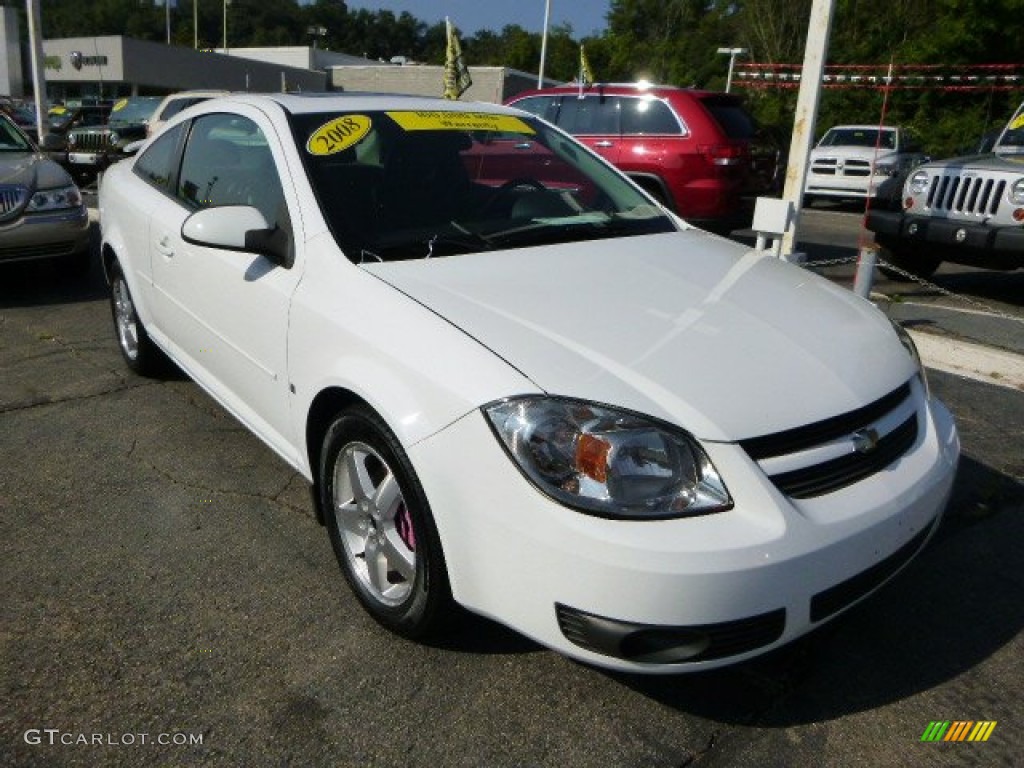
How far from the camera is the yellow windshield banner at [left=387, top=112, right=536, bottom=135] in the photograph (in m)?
3.33

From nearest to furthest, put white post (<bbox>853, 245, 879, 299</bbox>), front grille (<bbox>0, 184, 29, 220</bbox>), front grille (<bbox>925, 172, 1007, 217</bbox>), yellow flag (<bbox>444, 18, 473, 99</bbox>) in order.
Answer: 1. white post (<bbox>853, 245, 879, 299</bbox>)
2. front grille (<bbox>0, 184, 29, 220</bbox>)
3. front grille (<bbox>925, 172, 1007, 217</bbox>)
4. yellow flag (<bbox>444, 18, 473, 99</bbox>)

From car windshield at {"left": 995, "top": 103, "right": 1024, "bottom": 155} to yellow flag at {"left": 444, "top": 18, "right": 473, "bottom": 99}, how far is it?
7.70 m

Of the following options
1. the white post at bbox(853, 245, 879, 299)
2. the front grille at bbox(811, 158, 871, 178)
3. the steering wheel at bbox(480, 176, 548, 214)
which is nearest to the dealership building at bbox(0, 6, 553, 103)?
the front grille at bbox(811, 158, 871, 178)

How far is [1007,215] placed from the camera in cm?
666

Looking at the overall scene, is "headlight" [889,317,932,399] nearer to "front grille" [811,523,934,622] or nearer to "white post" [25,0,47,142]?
"front grille" [811,523,934,622]

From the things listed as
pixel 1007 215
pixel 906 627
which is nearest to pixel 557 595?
pixel 906 627

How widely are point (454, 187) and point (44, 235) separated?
15.3 ft

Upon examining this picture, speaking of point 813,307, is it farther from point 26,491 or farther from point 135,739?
point 26,491

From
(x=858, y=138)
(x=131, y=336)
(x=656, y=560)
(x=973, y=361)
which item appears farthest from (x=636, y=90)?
(x=858, y=138)

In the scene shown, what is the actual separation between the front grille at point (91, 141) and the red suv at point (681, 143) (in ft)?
31.2

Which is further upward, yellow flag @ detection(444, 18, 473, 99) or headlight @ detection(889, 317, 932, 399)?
yellow flag @ detection(444, 18, 473, 99)

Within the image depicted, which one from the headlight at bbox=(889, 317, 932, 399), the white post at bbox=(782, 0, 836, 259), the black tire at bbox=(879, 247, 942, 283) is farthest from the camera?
the black tire at bbox=(879, 247, 942, 283)

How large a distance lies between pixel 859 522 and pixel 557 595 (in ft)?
2.44

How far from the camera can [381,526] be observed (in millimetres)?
2424
